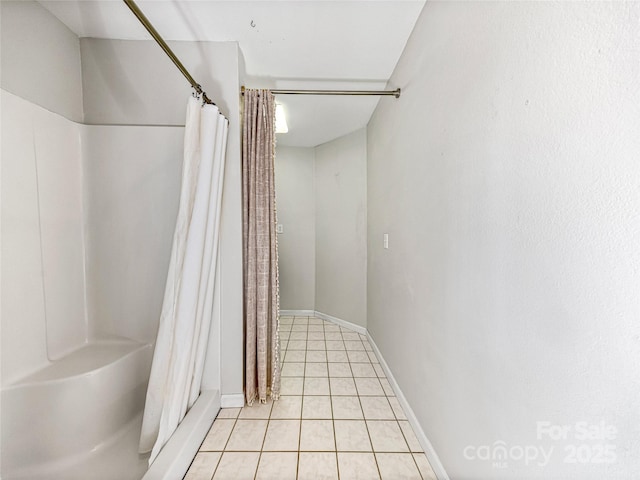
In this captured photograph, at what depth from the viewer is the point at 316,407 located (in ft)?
5.61

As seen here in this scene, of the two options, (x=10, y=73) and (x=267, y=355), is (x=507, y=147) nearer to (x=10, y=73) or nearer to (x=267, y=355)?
(x=267, y=355)

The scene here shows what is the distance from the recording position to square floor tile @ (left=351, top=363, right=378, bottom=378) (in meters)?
2.10

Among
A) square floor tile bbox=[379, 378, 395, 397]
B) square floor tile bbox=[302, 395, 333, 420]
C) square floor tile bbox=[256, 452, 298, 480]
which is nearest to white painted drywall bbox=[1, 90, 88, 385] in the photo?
square floor tile bbox=[256, 452, 298, 480]

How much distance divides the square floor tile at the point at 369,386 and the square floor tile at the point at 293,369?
18.0 inches

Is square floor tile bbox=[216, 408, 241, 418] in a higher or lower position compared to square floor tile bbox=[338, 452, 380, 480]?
higher

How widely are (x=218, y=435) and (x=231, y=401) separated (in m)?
0.25

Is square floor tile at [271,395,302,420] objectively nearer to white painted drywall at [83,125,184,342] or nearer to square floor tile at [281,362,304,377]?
square floor tile at [281,362,304,377]

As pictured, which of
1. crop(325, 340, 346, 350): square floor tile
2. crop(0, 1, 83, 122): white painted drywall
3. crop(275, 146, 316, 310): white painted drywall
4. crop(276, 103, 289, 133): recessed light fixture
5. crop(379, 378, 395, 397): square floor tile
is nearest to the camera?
crop(0, 1, 83, 122): white painted drywall

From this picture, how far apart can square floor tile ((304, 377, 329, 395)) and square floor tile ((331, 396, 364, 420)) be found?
0.11 metres

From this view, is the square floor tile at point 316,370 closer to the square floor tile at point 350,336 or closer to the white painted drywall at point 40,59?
the square floor tile at point 350,336

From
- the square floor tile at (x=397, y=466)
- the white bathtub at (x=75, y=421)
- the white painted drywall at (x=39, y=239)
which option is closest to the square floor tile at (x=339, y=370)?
the square floor tile at (x=397, y=466)

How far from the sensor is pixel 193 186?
4.51ft

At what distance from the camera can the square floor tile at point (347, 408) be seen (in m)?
1.63

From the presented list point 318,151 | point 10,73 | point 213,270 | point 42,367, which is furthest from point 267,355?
point 318,151
